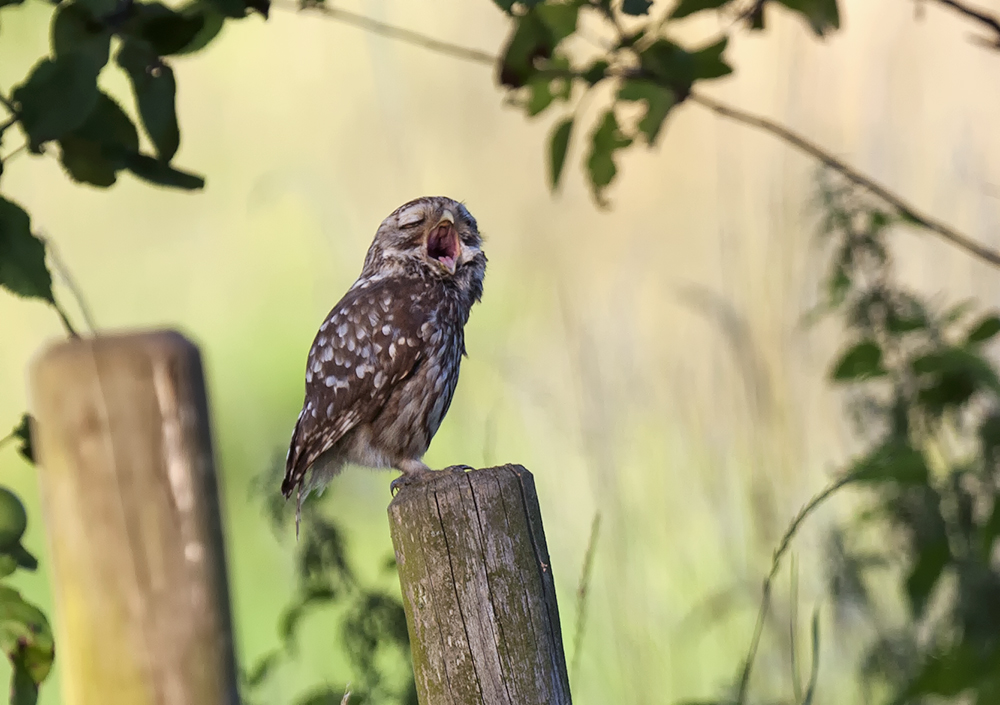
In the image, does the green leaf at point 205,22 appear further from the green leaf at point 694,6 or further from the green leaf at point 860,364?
the green leaf at point 860,364

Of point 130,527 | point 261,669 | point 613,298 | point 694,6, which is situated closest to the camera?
point 130,527

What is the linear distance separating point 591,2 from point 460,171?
2.55 m

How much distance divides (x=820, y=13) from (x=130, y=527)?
1298 millimetres

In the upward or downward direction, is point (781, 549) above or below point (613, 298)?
below

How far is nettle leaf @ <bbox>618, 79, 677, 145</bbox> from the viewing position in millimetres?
1782

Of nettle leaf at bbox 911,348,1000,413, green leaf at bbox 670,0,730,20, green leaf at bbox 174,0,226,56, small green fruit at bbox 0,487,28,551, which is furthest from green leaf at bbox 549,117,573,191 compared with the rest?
small green fruit at bbox 0,487,28,551

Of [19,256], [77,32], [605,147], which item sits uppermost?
[605,147]

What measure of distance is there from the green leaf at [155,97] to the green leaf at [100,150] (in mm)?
39

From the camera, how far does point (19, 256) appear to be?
1.17 m

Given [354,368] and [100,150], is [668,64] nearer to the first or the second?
[354,368]

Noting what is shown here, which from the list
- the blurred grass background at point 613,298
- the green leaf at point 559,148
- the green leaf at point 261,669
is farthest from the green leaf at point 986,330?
the green leaf at point 261,669

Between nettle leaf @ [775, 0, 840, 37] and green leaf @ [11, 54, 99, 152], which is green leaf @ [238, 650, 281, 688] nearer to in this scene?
green leaf @ [11, 54, 99, 152]

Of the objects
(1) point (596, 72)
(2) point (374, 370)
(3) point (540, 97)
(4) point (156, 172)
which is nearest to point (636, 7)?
(1) point (596, 72)

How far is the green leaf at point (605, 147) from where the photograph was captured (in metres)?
1.92
